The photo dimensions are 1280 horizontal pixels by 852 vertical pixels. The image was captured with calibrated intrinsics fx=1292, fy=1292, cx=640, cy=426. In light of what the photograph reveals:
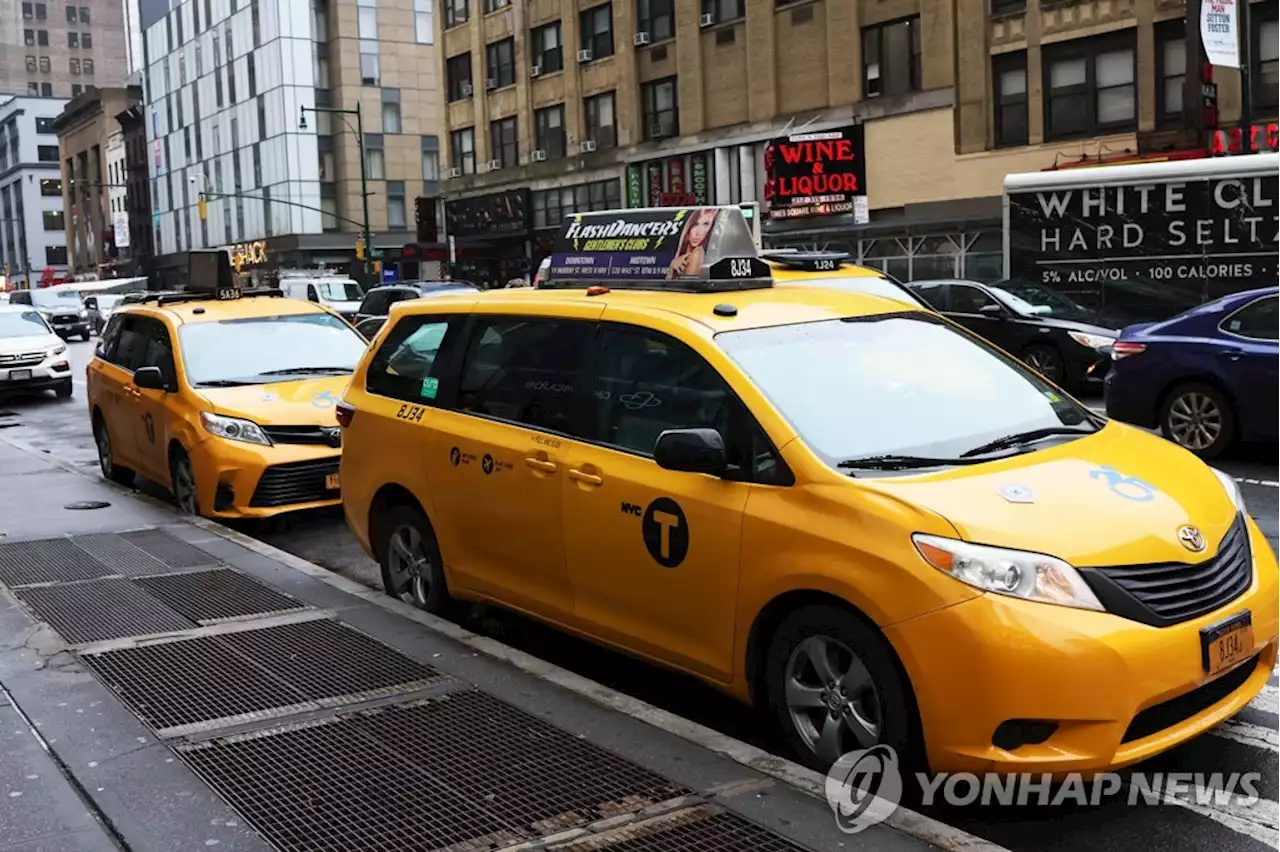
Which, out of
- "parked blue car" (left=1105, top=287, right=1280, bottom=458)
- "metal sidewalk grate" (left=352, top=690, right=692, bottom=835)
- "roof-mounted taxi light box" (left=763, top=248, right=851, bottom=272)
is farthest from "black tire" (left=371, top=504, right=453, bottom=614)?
"parked blue car" (left=1105, top=287, right=1280, bottom=458)

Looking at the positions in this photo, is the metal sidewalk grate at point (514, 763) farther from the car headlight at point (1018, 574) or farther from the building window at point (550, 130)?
the building window at point (550, 130)

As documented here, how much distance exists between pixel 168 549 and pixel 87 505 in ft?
7.99

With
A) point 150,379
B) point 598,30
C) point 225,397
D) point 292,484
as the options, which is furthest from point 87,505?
point 598,30

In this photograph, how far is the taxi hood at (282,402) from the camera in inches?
374

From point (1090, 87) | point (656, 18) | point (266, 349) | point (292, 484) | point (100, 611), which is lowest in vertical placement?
point (100, 611)

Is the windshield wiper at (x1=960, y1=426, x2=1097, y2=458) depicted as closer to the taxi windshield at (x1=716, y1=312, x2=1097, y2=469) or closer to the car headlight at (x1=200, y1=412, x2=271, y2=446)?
the taxi windshield at (x1=716, y1=312, x2=1097, y2=469)

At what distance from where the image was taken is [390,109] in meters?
71.1

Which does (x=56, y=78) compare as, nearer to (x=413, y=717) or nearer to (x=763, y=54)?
(x=763, y=54)

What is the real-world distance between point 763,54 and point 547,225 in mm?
12943

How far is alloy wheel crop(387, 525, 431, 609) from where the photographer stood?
6660 mm

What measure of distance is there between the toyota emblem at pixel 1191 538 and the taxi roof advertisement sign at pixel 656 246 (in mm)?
2364

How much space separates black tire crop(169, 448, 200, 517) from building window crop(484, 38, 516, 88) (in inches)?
1518

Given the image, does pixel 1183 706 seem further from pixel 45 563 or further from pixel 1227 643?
pixel 45 563

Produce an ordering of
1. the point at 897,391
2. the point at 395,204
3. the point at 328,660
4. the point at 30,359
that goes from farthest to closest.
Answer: the point at 395,204 < the point at 30,359 < the point at 328,660 < the point at 897,391
